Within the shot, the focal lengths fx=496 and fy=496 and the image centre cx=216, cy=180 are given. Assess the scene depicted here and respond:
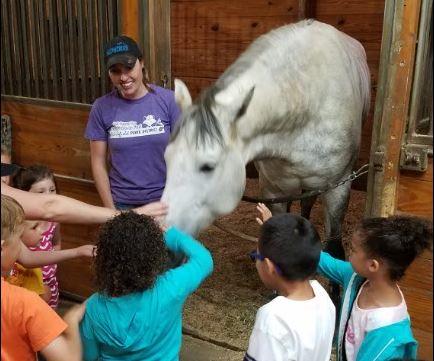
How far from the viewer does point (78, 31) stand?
272 cm

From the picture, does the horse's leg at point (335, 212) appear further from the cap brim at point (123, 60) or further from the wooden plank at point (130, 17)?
the wooden plank at point (130, 17)

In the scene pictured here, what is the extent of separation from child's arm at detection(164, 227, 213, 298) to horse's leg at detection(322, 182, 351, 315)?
1163 millimetres

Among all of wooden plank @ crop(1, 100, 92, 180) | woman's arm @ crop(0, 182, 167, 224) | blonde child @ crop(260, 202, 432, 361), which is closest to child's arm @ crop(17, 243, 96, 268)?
woman's arm @ crop(0, 182, 167, 224)

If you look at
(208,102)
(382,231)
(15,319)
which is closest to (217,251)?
(208,102)

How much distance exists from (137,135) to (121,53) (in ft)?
1.24

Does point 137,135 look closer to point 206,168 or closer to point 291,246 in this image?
point 206,168

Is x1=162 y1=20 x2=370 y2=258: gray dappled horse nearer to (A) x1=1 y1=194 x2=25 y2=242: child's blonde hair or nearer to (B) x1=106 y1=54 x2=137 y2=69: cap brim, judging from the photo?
(B) x1=106 y1=54 x2=137 y2=69: cap brim

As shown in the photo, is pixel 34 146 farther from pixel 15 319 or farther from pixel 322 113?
pixel 15 319

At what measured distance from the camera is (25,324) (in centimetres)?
117

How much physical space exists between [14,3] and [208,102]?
1675mm

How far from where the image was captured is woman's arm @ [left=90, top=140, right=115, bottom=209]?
7.84ft

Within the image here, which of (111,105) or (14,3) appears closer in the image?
(111,105)

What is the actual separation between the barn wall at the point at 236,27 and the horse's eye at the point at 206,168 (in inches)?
103

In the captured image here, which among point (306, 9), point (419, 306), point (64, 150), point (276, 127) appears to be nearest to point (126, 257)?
point (276, 127)
